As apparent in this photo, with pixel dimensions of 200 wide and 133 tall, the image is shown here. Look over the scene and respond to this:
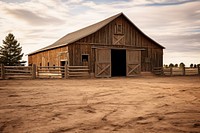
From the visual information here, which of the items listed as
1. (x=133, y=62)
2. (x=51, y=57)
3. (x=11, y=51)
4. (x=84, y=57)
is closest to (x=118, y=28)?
(x=133, y=62)

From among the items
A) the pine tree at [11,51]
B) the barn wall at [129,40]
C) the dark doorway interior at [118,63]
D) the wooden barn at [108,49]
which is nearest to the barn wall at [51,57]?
the wooden barn at [108,49]

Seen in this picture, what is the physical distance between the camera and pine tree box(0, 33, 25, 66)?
139ft

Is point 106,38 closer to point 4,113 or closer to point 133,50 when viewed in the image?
point 133,50

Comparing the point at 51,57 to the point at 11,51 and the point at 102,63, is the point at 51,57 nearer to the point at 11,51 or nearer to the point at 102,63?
the point at 102,63

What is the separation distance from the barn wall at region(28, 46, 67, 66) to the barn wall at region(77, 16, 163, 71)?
92.4 inches

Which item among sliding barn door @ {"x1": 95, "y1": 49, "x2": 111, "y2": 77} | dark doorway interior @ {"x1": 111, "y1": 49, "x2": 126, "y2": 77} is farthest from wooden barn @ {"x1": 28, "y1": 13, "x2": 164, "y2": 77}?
dark doorway interior @ {"x1": 111, "y1": 49, "x2": 126, "y2": 77}

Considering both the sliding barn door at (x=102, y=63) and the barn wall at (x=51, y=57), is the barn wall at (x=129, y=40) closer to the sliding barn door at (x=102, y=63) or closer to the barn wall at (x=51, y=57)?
the sliding barn door at (x=102, y=63)

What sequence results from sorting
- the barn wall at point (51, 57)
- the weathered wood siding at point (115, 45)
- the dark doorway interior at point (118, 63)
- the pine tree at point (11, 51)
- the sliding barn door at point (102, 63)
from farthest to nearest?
the pine tree at point (11, 51) < the dark doorway interior at point (118, 63) < the barn wall at point (51, 57) < the sliding barn door at point (102, 63) < the weathered wood siding at point (115, 45)

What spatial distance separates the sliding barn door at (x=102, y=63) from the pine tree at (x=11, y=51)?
1081 inches

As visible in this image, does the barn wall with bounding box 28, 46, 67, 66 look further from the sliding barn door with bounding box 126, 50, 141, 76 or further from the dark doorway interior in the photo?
the dark doorway interior

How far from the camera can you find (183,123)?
4180 millimetres

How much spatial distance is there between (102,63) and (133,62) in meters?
3.71

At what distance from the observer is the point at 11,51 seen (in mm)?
44031

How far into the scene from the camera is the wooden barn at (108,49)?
→ 19594 millimetres
